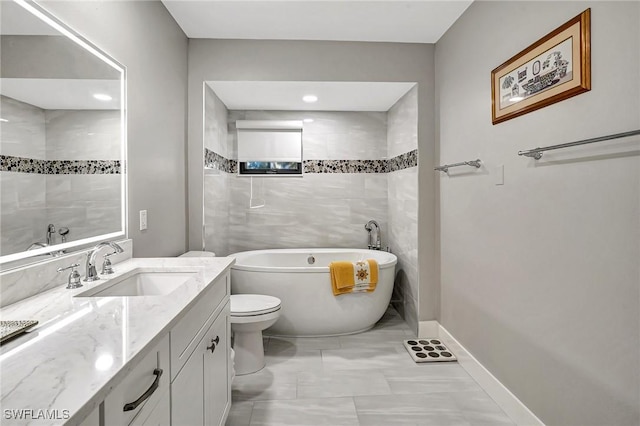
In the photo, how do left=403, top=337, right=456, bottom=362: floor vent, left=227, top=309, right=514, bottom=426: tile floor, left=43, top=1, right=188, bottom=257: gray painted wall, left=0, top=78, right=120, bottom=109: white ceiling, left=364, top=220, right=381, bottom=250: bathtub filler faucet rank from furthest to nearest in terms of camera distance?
left=364, top=220, right=381, bottom=250: bathtub filler faucet < left=403, top=337, right=456, bottom=362: floor vent < left=227, top=309, right=514, bottom=426: tile floor < left=43, top=1, right=188, bottom=257: gray painted wall < left=0, top=78, right=120, bottom=109: white ceiling

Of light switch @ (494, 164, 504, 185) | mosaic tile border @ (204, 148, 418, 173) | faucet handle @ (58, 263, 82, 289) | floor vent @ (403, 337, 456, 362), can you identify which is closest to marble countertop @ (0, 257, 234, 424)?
faucet handle @ (58, 263, 82, 289)

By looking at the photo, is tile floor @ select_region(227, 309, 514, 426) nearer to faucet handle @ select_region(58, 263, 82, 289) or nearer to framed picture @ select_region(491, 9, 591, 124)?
faucet handle @ select_region(58, 263, 82, 289)

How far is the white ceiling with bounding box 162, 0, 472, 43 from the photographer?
2.38m

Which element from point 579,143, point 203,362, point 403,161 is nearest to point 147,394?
point 203,362

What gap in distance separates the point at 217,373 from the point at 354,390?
40.1 inches

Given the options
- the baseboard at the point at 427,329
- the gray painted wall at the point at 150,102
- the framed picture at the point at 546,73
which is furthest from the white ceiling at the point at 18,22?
the baseboard at the point at 427,329

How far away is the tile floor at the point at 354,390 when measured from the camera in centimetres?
192

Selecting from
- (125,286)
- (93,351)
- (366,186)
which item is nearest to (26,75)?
(125,286)

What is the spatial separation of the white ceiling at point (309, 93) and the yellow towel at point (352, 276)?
1.56 meters

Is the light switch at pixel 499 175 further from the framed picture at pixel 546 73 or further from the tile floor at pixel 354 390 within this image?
the tile floor at pixel 354 390

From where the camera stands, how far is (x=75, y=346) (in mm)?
796

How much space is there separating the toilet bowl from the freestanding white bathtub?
393mm

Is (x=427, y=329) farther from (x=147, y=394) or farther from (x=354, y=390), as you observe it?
(x=147, y=394)

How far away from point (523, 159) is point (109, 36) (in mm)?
2229
